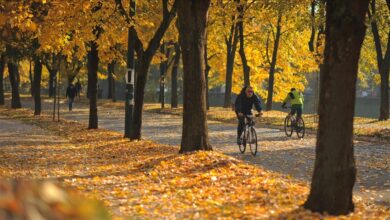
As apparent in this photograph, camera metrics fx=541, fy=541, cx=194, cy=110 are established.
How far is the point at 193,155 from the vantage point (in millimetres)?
12383

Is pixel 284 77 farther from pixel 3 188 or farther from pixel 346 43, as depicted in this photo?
pixel 3 188

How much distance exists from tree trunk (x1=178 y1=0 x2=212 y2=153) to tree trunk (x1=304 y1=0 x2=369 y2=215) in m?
5.40

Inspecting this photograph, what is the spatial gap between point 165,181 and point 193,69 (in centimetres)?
340

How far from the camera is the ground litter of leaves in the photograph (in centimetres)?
757

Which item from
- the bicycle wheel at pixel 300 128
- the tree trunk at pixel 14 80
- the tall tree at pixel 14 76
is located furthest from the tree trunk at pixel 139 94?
the tree trunk at pixel 14 80

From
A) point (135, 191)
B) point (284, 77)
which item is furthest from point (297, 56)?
point (135, 191)

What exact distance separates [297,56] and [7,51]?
76.8 ft

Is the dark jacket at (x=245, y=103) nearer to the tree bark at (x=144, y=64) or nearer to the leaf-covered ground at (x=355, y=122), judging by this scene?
the tree bark at (x=144, y=64)

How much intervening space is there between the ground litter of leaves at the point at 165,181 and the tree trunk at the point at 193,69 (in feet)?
1.97

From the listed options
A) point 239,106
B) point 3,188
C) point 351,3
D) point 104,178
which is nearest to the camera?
point 3,188

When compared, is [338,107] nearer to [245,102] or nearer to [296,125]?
[245,102]

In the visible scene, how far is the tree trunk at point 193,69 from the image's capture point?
40.7ft

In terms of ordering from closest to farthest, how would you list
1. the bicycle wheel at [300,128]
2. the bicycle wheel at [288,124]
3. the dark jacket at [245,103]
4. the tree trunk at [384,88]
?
the dark jacket at [245,103]
the bicycle wheel at [300,128]
the bicycle wheel at [288,124]
the tree trunk at [384,88]

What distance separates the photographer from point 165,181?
33.2ft
